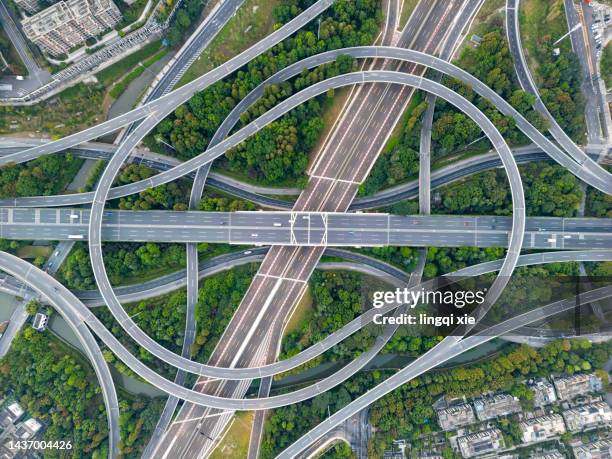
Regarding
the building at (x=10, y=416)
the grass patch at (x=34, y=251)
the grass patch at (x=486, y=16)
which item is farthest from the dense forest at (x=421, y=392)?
the grass patch at (x=486, y=16)

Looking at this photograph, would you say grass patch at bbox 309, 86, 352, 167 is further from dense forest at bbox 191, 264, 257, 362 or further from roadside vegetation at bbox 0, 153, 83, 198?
roadside vegetation at bbox 0, 153, 83, 198

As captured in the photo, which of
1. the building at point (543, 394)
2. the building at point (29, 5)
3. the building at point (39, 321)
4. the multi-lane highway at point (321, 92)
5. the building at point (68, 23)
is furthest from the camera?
the building at point (39, 321)

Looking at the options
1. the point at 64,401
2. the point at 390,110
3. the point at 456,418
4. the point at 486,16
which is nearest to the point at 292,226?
the point at 390,110

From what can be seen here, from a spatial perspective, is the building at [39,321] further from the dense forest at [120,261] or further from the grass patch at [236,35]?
the grass patch at [236,35]

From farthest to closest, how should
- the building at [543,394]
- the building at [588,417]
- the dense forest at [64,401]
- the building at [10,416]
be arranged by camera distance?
1. the building at [543,394]
2. the building at [10,416]
3. the dense forest at [64,401]
4. the building at [588,417]

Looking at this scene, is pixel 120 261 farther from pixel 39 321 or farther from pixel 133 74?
pixel 133 74

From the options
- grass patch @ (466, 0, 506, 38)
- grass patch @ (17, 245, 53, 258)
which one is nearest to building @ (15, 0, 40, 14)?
grass patch @ (17, 245, 53, 258)
